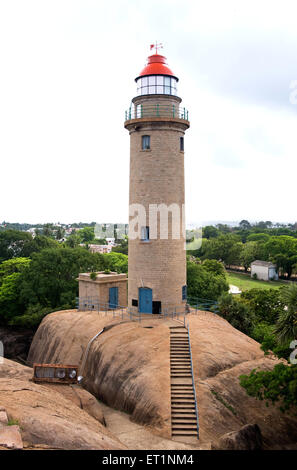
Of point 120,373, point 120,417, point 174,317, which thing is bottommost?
point 120,417

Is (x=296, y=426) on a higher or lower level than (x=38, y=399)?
lower

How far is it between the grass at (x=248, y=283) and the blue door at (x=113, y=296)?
47556 millimetres

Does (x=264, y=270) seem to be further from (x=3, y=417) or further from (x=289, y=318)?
(x=3, y=417)

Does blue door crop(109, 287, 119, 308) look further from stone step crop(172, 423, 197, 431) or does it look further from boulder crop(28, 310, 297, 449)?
stone step crop(172, 423, 197, 431)

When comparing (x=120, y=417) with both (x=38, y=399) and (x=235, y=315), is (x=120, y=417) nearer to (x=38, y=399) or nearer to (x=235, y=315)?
(x=38, y=399)

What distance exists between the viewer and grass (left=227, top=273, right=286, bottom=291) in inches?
3123

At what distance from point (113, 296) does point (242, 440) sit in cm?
1904

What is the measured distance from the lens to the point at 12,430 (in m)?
12.7

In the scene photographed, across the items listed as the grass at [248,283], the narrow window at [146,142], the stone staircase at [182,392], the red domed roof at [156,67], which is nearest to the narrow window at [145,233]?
the narrow window at [146,142]

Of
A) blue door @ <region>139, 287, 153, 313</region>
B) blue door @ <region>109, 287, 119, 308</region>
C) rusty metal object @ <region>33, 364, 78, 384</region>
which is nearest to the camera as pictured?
rusty metal object @ <region>33, 364, 78, 384</region>

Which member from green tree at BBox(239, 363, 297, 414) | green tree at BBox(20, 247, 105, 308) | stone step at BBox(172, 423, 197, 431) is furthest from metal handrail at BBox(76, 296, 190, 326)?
green tree at BBox(239, 363, 297, 414)
